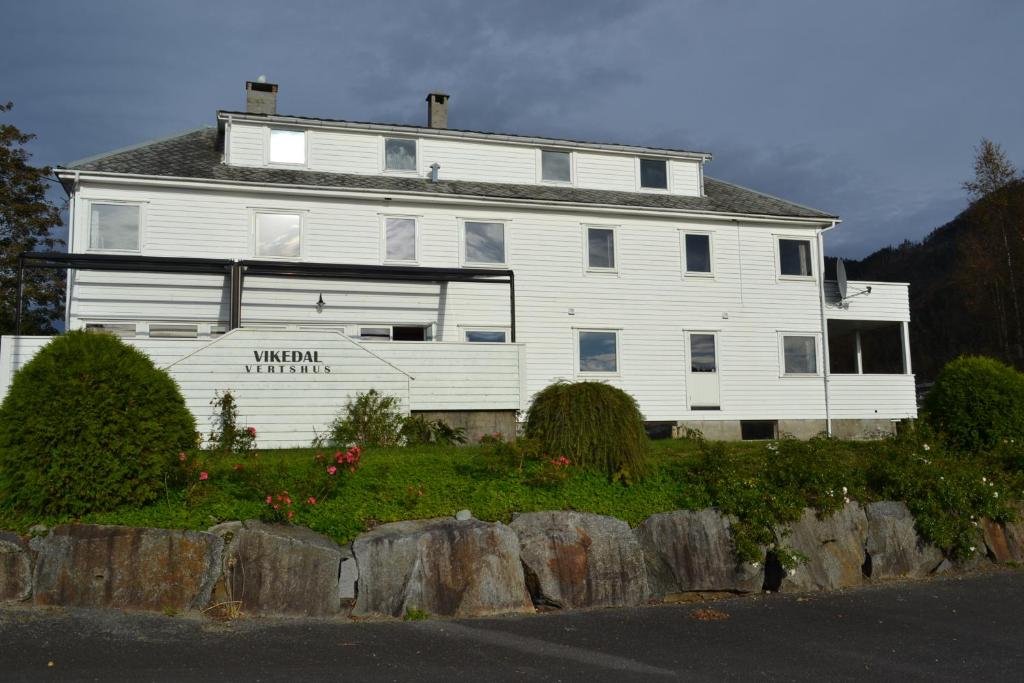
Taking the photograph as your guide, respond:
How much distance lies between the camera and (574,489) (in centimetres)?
1044

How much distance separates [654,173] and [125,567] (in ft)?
62.4

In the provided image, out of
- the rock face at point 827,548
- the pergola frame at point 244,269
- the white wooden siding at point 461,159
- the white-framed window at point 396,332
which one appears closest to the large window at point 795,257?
the white wooden siding at point 461,159

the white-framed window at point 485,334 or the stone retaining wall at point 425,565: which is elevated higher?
the white-framed window at point 485,334

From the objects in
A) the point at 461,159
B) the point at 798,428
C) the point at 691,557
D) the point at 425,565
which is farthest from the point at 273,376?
the point at 798,428

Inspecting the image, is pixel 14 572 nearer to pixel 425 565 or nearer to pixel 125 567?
pixel 125 567

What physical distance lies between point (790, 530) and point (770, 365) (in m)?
13.3

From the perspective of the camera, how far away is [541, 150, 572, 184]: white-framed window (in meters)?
23.5

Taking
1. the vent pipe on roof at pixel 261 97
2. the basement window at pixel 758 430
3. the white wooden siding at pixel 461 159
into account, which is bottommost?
the basement window at pixel 758 430

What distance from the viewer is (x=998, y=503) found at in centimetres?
1148

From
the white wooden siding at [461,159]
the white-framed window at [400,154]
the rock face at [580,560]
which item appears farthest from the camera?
the white-framed window at [400,154]

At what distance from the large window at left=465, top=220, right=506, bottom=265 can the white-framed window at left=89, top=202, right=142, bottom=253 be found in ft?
24.3

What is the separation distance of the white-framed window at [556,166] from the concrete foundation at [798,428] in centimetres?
731

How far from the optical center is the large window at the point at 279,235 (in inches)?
774

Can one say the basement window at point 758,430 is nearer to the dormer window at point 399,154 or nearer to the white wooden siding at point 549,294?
the white wooden siding at point 549,294
